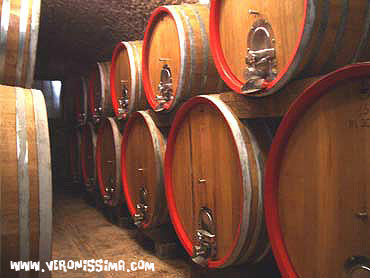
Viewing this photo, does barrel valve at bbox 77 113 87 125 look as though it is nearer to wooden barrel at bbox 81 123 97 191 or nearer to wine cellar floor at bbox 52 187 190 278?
wooden barrel at bbox 81 123 97 191

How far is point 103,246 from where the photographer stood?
3.52 meters

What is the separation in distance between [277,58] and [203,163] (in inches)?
32.3

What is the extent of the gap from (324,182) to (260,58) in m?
0.67

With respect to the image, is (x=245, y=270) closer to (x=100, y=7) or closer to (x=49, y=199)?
(x=49, y=199)

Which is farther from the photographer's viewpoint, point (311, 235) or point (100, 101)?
point (100, 101)

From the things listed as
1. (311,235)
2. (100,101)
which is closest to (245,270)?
(311,235)

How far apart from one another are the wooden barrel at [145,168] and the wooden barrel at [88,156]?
1298mm

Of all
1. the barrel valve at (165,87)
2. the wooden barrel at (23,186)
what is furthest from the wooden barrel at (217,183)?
the wooden barrel at (23,186)

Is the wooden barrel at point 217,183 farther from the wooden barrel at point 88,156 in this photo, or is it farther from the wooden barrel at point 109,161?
the wooden barrel at point 88,156

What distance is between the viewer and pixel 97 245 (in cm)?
356

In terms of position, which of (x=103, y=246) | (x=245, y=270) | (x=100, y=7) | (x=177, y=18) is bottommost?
(x=103, y=246)

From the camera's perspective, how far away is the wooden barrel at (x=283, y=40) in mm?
1400

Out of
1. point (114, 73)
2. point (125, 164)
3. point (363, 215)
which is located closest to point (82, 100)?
point (114, 73)

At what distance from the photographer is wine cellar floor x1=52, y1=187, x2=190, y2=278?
2873 mm
